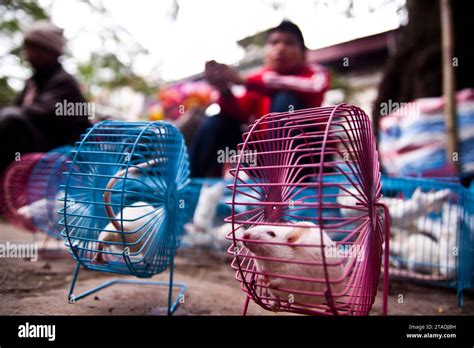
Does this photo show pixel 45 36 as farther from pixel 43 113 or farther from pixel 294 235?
pixel 294 235

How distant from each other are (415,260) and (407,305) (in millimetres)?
445

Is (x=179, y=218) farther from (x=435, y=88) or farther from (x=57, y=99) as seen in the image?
(x=435, y=88)

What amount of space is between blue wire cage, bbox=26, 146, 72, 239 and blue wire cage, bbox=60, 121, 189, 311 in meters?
0.56

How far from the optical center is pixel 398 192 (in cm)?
233

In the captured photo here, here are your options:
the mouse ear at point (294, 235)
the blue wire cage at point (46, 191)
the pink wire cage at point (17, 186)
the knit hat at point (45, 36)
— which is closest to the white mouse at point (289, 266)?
the mouse ear at point (294, 235)

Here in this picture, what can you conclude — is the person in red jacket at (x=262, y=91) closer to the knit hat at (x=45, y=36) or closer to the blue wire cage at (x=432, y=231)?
the blue wire cage at (x=432, y=231)

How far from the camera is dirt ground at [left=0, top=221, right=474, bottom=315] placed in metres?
1.45

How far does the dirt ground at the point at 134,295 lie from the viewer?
145 cm

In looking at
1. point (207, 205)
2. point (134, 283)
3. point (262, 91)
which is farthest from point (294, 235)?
point (262, 91)

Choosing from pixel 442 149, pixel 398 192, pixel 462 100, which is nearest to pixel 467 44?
pixel 462 100

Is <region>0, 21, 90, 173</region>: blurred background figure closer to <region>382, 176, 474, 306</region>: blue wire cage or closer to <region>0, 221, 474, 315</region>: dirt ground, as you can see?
<region>0, 221, 474, 315</region>: dirt ground

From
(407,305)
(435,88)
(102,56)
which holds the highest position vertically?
(102,56)

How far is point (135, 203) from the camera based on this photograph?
152cm
